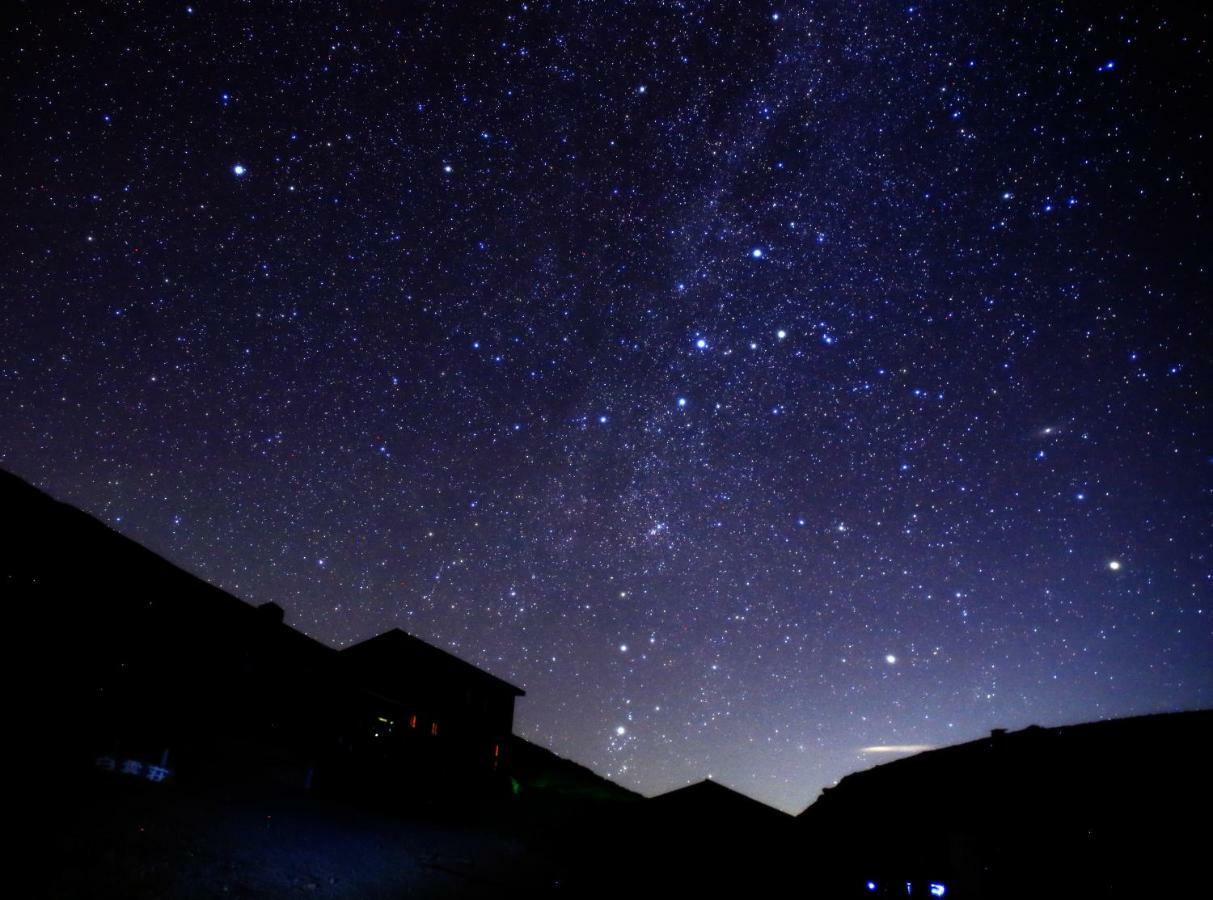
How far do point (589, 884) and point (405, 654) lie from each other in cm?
1308

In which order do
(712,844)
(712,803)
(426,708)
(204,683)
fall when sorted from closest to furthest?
(712,844), (712,803), (204,683), (426,708)

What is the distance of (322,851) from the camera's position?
550 inches

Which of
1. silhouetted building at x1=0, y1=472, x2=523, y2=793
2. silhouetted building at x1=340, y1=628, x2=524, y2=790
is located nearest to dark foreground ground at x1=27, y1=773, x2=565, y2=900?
silhouetted building at x1=0, y1=472, x2=523, y2=793

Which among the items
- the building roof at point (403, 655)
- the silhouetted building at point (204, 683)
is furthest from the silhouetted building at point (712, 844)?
the building roof at point (403, 655)

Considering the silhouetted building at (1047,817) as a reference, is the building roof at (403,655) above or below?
above

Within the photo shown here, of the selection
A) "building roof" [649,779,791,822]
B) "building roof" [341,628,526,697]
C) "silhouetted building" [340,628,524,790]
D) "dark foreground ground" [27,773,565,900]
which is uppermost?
"building roof" [341,628,526,697]

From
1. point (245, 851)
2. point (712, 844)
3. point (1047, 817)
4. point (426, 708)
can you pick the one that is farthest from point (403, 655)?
point (1047, 817)

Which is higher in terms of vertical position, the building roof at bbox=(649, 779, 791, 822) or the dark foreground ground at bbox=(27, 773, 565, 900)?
the building roof at bbox=(649, 779, 791, 822)

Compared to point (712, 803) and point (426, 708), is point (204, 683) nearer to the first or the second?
point (426, 708)

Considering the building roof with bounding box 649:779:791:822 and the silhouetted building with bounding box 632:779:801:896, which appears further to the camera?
the building roof with bounding box 649:779:791:822

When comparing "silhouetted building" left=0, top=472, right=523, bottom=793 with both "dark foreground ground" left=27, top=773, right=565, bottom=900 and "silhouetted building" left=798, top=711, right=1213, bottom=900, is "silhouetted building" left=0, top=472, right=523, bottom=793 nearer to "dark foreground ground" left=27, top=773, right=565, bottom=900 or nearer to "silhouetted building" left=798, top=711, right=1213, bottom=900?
"dark foreground ground" left=27, top=773, right=565, bottom=900

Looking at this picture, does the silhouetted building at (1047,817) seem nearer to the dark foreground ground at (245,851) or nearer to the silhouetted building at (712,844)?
the silhouetted building at (712,844)

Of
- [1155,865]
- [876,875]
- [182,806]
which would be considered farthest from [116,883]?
[1155,865]

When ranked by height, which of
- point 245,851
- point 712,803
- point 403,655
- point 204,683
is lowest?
point 245,851
